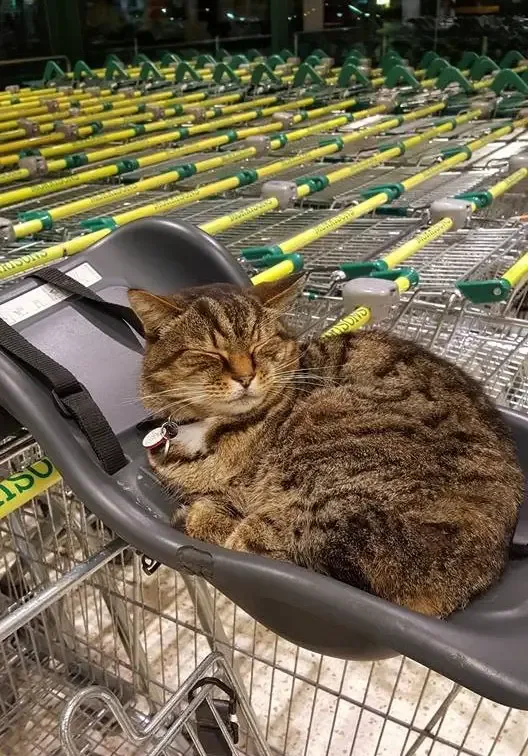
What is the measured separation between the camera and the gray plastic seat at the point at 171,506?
2.38ft

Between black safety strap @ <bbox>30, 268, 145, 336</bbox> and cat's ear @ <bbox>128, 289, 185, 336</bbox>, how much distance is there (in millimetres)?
113

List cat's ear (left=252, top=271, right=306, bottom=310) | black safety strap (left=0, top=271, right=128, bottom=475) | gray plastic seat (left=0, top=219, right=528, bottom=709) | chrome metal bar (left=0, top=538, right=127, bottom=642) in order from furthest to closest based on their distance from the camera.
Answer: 1. cat's ear (left=252, top=271, right=306, bottom=310)
2. black safety strap (left=0, top=271, right=128, bottom=475)
3. chrome metal bar (left=0, top=538, right=127, bottom=642)
4. gray plastic seat (left=0, top=219, right=528, bottom=709)

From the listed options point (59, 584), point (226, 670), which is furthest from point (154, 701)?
point (59, 584)

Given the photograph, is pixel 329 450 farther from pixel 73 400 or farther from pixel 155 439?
pixel 73 400

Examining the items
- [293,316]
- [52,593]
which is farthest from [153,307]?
[293,316]

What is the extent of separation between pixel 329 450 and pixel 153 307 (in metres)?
0.34

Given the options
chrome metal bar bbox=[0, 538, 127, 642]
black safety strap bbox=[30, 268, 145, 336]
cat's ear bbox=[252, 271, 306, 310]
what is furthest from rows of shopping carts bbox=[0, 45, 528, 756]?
cat's ear bbox=[252, 271, 306, 310]

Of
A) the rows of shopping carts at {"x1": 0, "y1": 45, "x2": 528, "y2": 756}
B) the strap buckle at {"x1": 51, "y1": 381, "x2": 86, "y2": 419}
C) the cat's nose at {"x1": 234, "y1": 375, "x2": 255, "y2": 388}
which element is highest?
the strap buckle at {"x1": 51, "y1": 381, "x2": 86, "y2": 419}

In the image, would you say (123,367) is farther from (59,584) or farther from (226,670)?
(226,670)

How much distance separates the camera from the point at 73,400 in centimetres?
99

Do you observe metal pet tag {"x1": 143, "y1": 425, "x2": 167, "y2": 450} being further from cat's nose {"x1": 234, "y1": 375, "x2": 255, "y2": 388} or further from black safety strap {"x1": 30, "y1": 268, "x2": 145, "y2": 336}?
black safety strap {"x1": 30, "y1": 268, "x2": 145, "y2": 336}

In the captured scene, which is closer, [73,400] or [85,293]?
[73,400]

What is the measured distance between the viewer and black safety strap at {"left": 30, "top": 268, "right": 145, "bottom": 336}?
1.23 metres

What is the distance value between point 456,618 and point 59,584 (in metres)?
0.50
